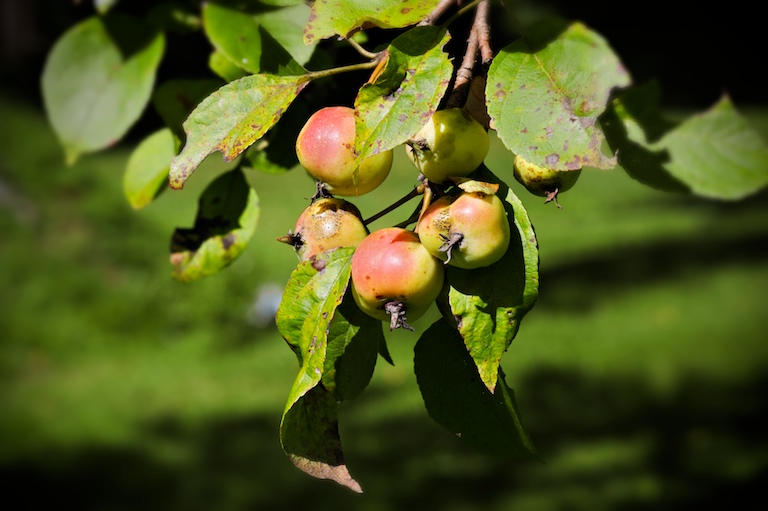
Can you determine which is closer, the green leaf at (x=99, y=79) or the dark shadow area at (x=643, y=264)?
the green leaf at (x=99, y=79)

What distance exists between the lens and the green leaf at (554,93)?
71cm

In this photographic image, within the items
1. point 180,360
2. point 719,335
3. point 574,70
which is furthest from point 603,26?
point 574,70

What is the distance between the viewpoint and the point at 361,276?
2.42 feet

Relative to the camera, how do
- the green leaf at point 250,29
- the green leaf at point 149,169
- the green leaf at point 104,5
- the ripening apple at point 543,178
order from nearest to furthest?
the ripening apple at point 543,178, the green leaf at point 250,29, the green leaf at point 149,169, the green leaf at point 104,5

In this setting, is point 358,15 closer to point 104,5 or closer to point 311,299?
point 311,299

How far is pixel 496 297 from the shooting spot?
740mm

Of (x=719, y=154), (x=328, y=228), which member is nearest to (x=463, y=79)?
(x=328, y=228)

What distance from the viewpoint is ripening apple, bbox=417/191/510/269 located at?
690 millimetres

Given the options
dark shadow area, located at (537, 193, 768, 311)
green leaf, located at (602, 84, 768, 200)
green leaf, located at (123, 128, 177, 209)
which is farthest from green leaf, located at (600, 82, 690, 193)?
dark shadow area, located at (537, 193, 768, 311)

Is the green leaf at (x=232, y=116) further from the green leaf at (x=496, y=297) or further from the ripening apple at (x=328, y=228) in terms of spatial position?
the green leaf at (x=496, y=297)

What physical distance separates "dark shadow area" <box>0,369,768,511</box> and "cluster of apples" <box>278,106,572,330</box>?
233 cm

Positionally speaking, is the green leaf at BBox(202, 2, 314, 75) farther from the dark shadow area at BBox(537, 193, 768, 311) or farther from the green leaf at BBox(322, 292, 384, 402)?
the dark shadow area at BBox(537, 193, 768, 311)

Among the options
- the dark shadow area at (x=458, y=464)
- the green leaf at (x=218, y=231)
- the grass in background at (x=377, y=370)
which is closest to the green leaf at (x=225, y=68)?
the green leaf at (x=218, y=231)

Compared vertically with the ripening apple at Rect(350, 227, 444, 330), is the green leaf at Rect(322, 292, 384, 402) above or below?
below
